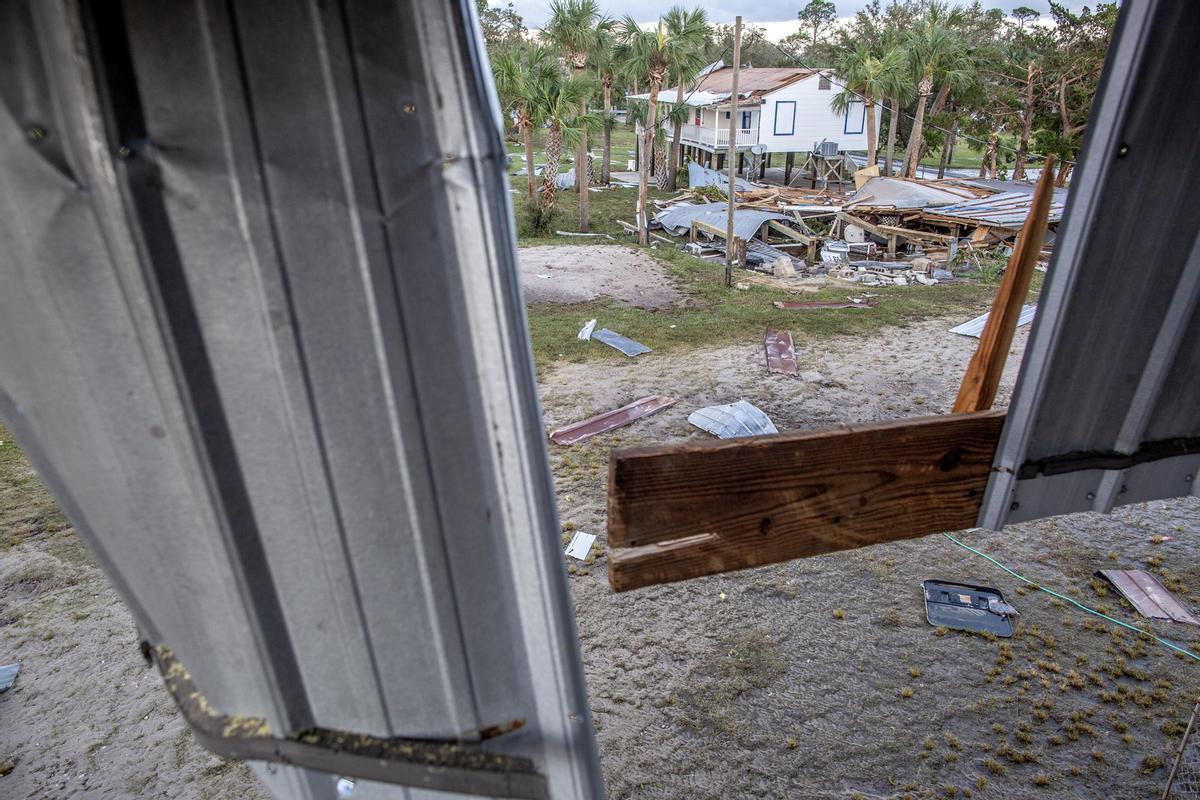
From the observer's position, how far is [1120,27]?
56.9 inches

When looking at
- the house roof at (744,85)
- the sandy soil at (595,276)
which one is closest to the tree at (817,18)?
the house roof at (744,85)

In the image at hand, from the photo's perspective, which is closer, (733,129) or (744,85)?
(733,129)

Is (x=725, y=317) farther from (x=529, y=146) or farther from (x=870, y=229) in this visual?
(x=529, y=146)

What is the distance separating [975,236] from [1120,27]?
807 inches

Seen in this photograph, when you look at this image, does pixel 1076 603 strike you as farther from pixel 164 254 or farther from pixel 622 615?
pixel 164 254

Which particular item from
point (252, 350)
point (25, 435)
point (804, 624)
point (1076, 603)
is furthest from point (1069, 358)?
point (1076, 603)

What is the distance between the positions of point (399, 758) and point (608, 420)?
7.98 m

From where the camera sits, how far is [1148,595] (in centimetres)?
590

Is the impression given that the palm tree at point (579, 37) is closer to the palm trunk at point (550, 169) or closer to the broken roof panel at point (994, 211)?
the palm trunk at point (550, 169)

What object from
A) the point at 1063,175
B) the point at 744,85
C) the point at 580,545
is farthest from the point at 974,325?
the point at 744,85

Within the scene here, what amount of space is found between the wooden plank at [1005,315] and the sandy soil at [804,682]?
3.47 meters

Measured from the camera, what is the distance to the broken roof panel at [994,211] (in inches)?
745

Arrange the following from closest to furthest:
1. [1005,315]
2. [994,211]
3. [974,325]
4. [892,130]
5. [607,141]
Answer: [1005,315] → [974,325] → [994,211] → [892,130] → [607,141]

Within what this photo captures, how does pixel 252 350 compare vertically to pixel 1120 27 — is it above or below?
below
